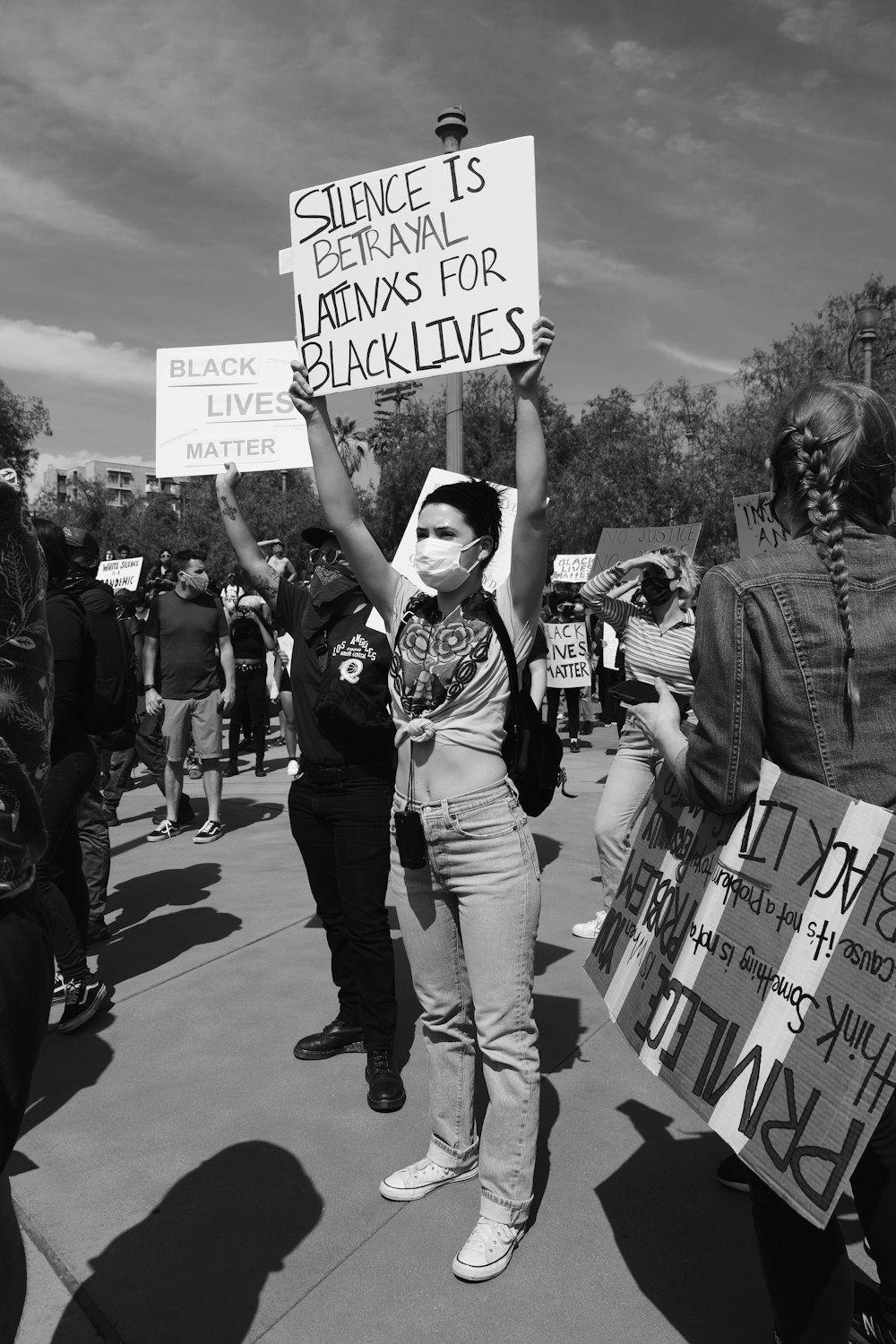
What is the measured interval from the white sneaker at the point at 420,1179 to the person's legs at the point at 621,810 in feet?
6.61

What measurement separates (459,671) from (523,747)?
0.92 ft

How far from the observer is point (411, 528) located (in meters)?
3.91

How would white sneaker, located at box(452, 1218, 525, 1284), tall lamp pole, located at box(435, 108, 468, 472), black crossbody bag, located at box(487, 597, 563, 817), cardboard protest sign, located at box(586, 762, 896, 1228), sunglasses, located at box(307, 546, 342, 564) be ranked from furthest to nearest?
1. tall lamp pole, located at box(435, 108, 468, 472)
2. sunglasses, located at box(307, 546, 342, 564)
3. black crossbody bag, located at box(487, 597, 563, 817)
4. white sneaker, located at box(452, 1218, 525, 1284)
5. cardboard protest sign, located at box(586, 762, 896, 1228)

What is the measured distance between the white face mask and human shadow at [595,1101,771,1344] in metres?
1.77

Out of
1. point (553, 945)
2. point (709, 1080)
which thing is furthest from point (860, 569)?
point (553, 945)

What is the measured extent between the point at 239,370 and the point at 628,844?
9.69 feet

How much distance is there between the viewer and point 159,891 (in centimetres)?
606

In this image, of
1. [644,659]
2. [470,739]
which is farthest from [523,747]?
[644,659]

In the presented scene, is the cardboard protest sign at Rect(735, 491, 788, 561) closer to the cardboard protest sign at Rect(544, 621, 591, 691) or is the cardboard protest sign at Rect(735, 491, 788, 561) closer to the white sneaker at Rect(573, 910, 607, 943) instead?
the white sneaker at Rect(573, 910, 607, 943)

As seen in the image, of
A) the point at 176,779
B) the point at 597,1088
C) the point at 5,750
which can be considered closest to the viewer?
the point at 5,750

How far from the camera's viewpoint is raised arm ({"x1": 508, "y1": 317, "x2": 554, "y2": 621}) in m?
2.54

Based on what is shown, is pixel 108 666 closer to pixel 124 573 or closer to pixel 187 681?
pixel 187 681

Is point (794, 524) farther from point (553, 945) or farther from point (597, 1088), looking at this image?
point (553, 945)

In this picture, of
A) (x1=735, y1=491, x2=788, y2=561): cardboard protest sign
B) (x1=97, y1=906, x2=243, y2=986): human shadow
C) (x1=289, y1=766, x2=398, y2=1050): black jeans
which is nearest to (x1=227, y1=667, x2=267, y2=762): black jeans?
(x1=97, y1=906, x2=243, y2=986): human shadow
